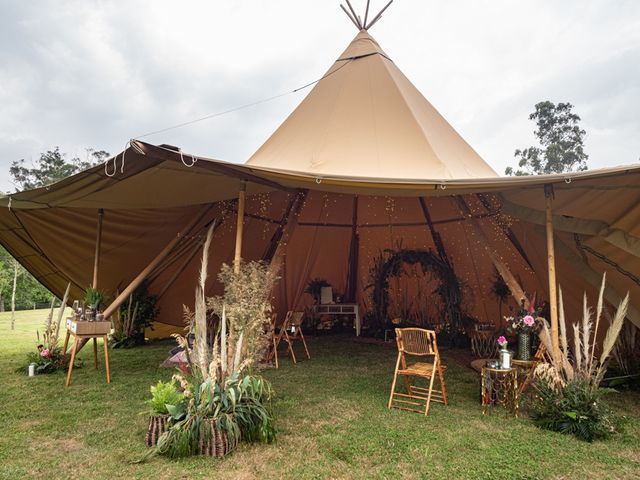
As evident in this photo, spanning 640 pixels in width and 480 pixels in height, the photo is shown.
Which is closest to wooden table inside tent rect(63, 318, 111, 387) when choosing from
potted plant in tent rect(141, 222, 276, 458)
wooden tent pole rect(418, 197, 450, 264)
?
potted plant in tent rect(141, 222, 276, 458)

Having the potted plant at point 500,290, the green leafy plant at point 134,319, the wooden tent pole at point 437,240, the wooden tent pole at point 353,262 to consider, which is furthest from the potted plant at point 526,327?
the green leafy plant at point 134,319

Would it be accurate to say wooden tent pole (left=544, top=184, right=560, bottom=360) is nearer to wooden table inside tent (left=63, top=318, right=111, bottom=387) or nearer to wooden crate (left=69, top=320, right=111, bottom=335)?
wooden table inside tent (left=63, top=318, right=111, bottom=387)

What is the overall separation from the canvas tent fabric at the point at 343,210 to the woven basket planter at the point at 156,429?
1879 millimetres

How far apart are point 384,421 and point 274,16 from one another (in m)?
7.62

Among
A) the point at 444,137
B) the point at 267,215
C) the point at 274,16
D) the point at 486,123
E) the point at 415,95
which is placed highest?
the point at 486,123

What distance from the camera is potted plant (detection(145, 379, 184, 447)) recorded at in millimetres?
2654

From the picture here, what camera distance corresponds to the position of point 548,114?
84.5ft

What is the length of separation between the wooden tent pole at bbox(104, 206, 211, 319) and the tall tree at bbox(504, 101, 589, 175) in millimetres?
24185

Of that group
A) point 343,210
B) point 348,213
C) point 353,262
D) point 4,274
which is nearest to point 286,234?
point 343,210

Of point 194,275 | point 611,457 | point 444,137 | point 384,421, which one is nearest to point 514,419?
point 611,457

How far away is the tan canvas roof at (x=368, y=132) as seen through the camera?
15.4 feet

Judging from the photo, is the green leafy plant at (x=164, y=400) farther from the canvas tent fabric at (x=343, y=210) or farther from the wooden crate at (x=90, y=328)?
the wooden crate at (x=90, y=328)

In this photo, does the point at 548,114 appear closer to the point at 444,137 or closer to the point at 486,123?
the point at 486,123

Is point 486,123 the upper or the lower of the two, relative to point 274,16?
upper
